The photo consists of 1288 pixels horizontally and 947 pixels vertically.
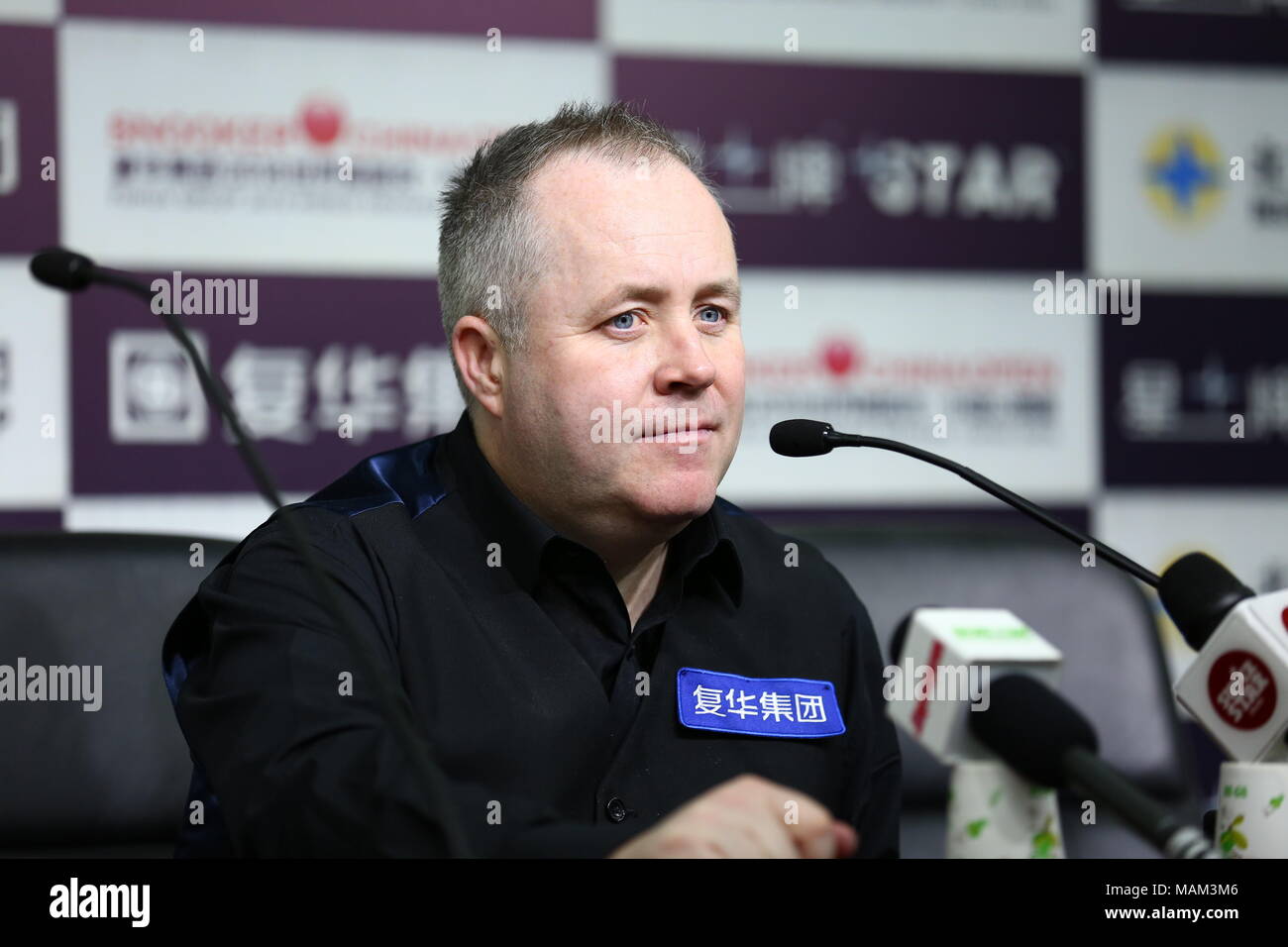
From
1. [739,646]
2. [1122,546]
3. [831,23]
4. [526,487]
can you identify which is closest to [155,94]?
[831,23]

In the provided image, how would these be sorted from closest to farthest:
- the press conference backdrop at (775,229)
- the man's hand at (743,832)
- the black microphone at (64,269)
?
1. the man's hand at (743,832)
2. the black microphone at (64,269)
3. the press conference backdrop at (775,229)

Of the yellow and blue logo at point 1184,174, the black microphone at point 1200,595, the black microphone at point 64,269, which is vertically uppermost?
the yellow and blue logo at point 1184,174

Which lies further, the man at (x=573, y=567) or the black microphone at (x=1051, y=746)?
the man at (x=573, y=567)

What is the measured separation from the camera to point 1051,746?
42.8 inches

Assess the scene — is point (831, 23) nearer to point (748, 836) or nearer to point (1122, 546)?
point (1122, 546)

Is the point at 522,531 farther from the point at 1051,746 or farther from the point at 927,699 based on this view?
the point at 1051,746

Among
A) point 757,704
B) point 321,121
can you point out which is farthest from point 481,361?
point 321,121

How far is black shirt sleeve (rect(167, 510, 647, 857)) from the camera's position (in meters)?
1.00

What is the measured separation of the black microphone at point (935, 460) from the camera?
1.18 meters

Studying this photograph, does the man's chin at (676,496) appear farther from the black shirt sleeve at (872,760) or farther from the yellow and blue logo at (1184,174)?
the yellow and blue logo at (1184,174)

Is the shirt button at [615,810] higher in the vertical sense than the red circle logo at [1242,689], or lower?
lower

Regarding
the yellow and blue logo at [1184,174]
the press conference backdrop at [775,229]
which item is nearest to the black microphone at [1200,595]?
the press conference backdrop at [775,229]

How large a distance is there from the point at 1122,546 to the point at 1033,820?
6.12ft

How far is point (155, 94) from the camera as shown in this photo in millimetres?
2645
